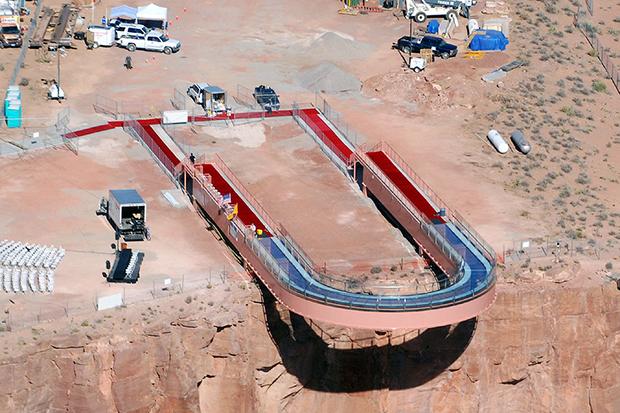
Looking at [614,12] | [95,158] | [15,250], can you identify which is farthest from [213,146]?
[614,12]

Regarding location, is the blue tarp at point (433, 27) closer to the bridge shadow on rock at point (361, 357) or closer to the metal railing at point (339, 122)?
the metal railing at point (339, 122)

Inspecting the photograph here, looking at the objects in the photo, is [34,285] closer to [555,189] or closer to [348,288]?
[348,288]

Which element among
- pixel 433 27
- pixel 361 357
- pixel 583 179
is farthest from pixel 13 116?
pixel 583 179

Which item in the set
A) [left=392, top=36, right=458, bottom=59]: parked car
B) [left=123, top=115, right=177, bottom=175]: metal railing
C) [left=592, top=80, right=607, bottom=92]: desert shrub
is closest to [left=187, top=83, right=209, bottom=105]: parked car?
[left=123, top=115, right=177, bottom=175]: metal railing

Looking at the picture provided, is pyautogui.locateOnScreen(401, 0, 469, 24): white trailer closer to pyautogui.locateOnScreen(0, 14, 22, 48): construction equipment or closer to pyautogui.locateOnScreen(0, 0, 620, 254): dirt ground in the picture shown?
pyautogui.locateOnScreen(0, 0, 620, 254): dirt ground

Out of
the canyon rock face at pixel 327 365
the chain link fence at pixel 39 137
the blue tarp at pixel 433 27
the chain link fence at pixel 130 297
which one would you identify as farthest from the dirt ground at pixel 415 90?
the chain link fence at pixel 130 297

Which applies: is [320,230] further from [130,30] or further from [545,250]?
[130,30]
